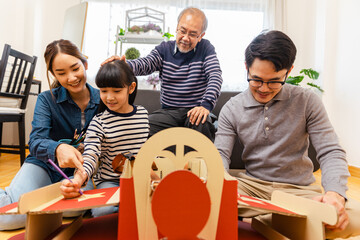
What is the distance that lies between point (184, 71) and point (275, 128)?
0.61 m

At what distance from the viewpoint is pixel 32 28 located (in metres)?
3.43

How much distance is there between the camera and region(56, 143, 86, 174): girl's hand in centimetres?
82

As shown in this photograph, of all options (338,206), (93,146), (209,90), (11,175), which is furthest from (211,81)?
(11,175)

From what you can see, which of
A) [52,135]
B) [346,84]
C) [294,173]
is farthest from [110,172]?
[346,84]

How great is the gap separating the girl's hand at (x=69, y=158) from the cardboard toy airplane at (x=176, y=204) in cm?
13

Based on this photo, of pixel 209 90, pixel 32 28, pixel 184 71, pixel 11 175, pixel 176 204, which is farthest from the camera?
pixel 32 28

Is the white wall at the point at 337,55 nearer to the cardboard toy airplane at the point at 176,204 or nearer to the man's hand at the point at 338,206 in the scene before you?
the man's hand at the point at 338,206

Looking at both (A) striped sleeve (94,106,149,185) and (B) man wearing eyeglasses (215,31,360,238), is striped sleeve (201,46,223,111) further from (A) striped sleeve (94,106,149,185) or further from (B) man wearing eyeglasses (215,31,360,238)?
(A) striped sleeve (94,106,149,185)

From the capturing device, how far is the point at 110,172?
1087 mm

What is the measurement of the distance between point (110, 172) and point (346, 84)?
8.71 feet

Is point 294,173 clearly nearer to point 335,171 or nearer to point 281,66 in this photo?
point 335,171

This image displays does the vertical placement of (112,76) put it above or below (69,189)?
above

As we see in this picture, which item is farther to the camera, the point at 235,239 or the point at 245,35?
the point at 245,35

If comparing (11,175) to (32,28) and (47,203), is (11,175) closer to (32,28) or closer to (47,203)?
(47,203)
